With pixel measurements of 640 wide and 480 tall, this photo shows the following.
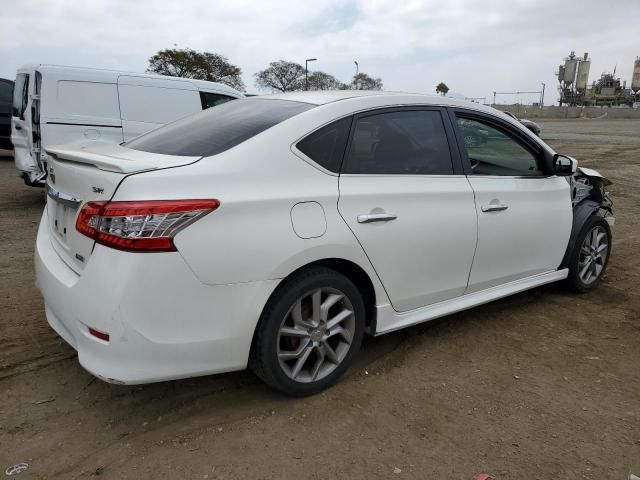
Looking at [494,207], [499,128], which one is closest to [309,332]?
[494,207]

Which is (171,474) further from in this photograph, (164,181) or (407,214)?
(407,214)

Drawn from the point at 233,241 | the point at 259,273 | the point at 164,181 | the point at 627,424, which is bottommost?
the point at 627,424

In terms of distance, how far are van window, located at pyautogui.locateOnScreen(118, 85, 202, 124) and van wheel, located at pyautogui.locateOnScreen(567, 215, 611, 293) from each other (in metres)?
5.94

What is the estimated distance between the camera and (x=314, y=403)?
2.76m

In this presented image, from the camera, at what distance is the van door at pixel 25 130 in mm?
7172

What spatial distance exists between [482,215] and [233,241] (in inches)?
70.0

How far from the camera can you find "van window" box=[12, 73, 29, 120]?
7.52m

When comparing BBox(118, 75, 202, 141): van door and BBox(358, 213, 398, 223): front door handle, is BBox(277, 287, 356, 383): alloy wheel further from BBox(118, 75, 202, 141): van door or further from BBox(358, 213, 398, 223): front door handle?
BBox(118, 75, 202, 141): van door

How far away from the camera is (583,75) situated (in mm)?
72500

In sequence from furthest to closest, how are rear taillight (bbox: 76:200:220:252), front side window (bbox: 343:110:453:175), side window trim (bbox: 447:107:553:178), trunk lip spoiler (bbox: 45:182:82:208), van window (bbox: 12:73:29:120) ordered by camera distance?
van window (bbox: 12:73:29:120) → side window trim (bbox: 447:107:553:178) → front side window (bbox: 343:110:453:175) → trunk lip spoiler (bbox: 45:182:82:208) → rear taillight (bbox: 76:200:220:252)

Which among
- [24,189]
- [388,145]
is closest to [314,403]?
[388,145]

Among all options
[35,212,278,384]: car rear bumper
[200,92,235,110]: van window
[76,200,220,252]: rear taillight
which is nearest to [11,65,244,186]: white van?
[200,92,235,110]: van window

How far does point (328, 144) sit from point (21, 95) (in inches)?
275

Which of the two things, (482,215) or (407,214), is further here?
(482,215)
